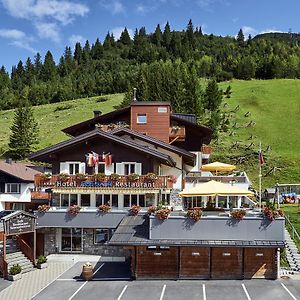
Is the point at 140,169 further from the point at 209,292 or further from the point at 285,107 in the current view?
the point at 285,107

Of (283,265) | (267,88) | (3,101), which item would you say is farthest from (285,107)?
(283,265)

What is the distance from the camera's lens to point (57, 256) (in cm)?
3262

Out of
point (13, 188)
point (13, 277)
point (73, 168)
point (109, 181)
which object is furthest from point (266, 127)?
point (13, 277)

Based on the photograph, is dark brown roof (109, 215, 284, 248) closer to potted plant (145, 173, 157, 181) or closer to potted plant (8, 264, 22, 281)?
potted plant (145, 173, 157, 181)

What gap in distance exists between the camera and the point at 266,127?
9819 cm

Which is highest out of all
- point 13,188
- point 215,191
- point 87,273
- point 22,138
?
point 22,138

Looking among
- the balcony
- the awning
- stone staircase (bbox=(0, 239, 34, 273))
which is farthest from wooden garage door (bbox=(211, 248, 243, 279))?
the balcony

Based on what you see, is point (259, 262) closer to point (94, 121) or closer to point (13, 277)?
point (13, 277)

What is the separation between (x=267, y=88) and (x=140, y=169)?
99.4 m

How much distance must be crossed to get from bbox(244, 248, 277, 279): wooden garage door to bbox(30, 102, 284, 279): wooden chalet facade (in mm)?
55

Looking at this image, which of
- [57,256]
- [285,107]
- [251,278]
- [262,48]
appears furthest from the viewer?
[262,48]

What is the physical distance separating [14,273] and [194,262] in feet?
34.2

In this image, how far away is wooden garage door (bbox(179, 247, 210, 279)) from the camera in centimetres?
2717

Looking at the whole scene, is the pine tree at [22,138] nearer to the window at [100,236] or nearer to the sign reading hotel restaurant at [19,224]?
the window at [100,236]
